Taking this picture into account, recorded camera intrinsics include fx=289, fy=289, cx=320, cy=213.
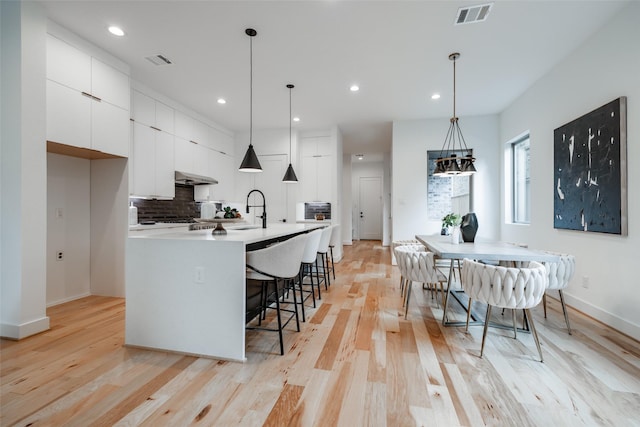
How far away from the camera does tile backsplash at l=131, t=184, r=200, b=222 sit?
173 inches

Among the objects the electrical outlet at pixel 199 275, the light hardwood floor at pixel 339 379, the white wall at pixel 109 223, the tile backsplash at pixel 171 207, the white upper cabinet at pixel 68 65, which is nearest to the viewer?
the light hardwood floor at pixel 339 379

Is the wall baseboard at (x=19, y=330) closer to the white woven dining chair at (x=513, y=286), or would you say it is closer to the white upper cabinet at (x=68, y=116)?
Answer: the white upper cabinet at (x=68, y=116)

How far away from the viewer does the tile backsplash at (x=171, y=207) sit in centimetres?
439

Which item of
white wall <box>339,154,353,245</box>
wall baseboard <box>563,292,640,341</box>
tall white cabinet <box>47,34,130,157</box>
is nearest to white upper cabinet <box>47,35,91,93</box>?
tall white cabinet <box>47,34,130,157</box>

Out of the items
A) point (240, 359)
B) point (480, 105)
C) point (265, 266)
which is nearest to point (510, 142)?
point (480, 105)

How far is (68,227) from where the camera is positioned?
11.3 ft

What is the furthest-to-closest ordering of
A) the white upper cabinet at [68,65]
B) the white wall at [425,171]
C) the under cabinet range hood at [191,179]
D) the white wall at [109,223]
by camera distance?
Result: the white wall at [425,171], the under cabinet range hood at [191,179], the white wall at [109,223], the white upper cabinet at [68,65]

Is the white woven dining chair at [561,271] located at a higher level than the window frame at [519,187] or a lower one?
lower

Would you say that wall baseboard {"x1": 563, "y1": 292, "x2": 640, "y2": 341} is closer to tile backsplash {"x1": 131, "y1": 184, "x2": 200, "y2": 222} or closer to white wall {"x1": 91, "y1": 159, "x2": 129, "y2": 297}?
white wall {"x1": 91, "y1": 159, "x2": 129, "y2": 297}

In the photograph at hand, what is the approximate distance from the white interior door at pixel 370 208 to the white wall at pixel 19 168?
9.13 metres

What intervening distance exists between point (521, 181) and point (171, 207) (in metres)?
5.78

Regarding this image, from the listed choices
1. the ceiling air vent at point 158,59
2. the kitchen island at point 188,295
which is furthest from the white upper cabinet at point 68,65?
the kitchen island at point 188,295

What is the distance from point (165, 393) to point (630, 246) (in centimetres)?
369

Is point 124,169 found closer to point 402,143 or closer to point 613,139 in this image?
point 402,143
